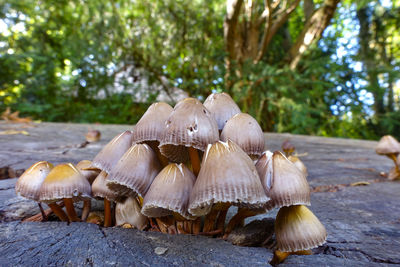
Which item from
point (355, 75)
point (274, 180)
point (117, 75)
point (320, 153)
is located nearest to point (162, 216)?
point (274, 180)

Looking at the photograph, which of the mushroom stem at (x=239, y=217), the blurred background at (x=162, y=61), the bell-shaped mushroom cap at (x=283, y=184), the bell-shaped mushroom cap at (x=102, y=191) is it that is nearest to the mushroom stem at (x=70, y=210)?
the bell-shaped mushroom cap at (x=102, y=191)

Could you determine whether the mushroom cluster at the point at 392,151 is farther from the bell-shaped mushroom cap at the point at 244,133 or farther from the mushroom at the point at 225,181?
the mushroom at the point at 225,181

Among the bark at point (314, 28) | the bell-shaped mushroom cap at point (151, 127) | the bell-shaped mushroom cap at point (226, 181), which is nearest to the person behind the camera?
the bell-shaped mushroom cap at point (226, 181)

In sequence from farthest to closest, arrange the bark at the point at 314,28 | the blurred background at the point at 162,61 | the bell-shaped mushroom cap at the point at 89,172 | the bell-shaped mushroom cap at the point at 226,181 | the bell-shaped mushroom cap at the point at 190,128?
1. the bark at the point at 314,28
2. the blurred background at the point at 162,61
3. the bell-shaped mushroom cap at the point at 89,172
4. the bell-shaped mushroom cap at the point at 190,128
5. the bell-shaped mushroom cap at the point at 226,181

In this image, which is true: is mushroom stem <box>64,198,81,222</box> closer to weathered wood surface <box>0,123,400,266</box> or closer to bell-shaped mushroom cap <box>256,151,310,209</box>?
weathered wood surface <box>0,123,400,266</box>

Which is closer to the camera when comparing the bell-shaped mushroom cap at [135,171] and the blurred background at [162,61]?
the bell-shaped mushroom cap at [135,171]

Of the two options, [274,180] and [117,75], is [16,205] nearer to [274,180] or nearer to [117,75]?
[274,180]

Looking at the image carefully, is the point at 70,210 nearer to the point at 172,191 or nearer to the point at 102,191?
the point at 102,191

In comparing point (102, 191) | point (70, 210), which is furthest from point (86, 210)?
point (102, 191)
